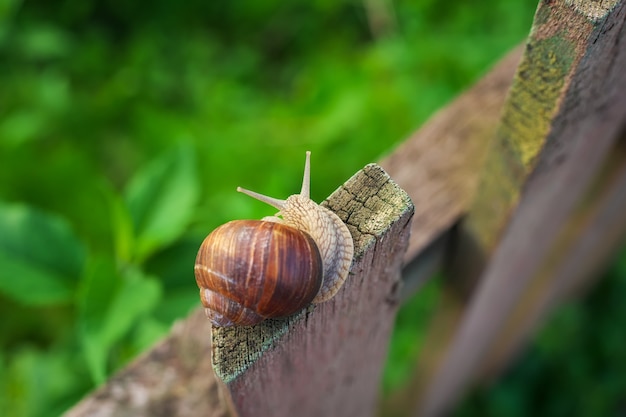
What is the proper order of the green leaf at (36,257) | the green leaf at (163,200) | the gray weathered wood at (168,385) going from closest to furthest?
the gray weathered wood at (168,385) → the green leaf at (36,257) → the green leaf at (163,200)

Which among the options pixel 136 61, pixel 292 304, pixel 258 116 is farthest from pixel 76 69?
pixel 292 304

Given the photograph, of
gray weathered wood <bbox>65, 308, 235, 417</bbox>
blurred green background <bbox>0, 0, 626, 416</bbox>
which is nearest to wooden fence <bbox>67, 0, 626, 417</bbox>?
gray weathered wood <bbox>65, 308, 235, 417</bbox>

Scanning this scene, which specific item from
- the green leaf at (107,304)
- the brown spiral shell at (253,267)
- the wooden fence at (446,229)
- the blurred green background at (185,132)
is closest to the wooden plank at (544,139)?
the wooden fence at (446,229)

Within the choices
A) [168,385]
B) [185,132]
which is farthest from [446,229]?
[185,132]

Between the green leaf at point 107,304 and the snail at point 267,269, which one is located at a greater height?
the green leaf at point 107,304

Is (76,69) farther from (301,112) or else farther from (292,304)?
(292,304)

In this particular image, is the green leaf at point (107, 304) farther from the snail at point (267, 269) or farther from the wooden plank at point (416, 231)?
the snail at point (267, 269)

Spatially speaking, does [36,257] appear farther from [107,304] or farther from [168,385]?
[168,385]
